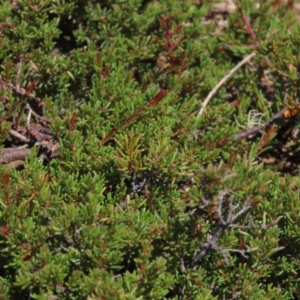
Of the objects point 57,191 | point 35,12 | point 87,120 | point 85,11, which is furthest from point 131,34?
point 57,191

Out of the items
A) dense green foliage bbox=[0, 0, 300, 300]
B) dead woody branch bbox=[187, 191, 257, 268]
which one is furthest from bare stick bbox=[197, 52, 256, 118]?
dead woody branch bbox=[187, 191, 257, 268]

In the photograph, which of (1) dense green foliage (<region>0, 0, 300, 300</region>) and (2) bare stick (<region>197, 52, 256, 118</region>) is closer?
(1) dense green foliage (<region>0, 0, 300, 300</region>)

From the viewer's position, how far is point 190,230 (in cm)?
241

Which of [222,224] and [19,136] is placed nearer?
[222,224]

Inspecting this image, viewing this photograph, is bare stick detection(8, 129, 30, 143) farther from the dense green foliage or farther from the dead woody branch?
the dead woody branch

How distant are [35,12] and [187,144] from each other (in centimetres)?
104

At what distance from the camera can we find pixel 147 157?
246cm

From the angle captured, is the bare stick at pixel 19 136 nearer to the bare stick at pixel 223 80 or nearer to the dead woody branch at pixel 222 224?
the bare stick at pixel 223 80

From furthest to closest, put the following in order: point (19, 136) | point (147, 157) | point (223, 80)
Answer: point (223, 80)
point (19, 136)
point (147, 157)

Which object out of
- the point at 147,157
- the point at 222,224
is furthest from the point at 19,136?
the point at 222,224

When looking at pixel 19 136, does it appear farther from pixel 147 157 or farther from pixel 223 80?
pixel 223 80

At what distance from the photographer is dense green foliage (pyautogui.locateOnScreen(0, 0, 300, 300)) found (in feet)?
7.50

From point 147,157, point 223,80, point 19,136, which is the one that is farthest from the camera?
point 223,80

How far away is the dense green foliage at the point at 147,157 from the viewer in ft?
7.50
